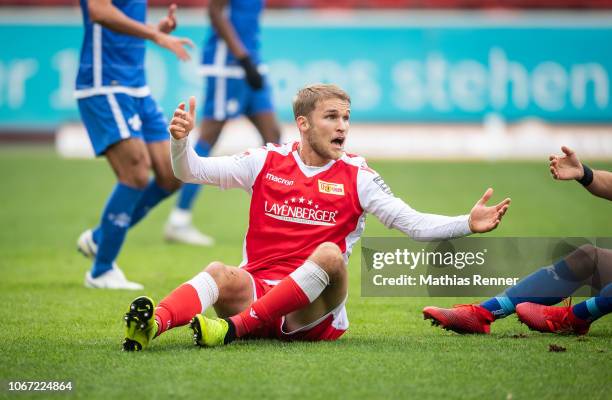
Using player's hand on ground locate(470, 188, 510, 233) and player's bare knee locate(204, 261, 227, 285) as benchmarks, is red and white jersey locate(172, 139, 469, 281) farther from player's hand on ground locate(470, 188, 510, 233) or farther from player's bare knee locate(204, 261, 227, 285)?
player's hand on ground locate(470, 188, 510, 233)

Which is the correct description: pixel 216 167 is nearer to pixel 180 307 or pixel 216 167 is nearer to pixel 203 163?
pixel 203 163

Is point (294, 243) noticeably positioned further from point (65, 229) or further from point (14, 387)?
point (65, 229)

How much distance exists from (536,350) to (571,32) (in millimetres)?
14298

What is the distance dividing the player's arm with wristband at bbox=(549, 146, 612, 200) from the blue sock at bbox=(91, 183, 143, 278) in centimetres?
306

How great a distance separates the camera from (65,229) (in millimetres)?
10430

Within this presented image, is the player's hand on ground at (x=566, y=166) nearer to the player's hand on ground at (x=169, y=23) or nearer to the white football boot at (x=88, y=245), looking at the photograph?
the player's hand on ground at (x=169, y=23)

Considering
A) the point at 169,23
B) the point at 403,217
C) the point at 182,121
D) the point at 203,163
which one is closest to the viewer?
the point at 182,121

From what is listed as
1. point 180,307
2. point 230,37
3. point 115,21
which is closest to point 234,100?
point 230,37

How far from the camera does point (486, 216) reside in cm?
475

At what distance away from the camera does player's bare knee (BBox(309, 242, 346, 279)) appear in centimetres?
475

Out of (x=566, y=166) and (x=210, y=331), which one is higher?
(x=566, y=166)

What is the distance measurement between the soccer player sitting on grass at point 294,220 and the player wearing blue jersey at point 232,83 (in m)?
4.52

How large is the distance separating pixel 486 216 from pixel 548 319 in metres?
0.89

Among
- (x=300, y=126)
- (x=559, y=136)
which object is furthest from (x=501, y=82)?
(x=300, y=126)
